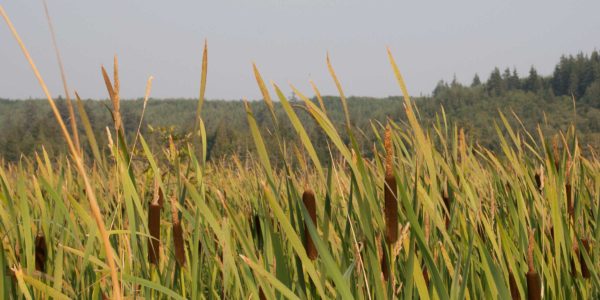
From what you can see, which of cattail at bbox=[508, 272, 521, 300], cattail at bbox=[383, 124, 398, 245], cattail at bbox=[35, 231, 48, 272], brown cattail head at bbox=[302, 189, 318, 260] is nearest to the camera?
cattail at bbox=[383, 124, 398, 245]

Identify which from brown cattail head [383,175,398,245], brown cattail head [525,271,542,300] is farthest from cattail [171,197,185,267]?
brown cattail head [525,271,542,300]

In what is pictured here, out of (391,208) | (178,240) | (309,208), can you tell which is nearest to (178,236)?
(178,240)

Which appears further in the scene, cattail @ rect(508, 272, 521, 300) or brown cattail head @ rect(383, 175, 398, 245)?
cattail @ rect(508, 272, 521, 300)

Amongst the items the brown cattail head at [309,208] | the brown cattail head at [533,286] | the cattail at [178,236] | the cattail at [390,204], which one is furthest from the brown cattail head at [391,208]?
the cattail at [178,236]

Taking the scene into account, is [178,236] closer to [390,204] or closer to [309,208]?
[309,208]

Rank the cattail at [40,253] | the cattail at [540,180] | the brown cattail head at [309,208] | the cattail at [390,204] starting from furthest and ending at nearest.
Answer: the cattail at [540,180]
the cattail at [40,253]
the brown cattail head at [309,208]
the cattail at [390,204]

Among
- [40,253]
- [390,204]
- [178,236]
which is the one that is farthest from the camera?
[40,253]

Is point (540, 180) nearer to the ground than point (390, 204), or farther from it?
nearer to the ground

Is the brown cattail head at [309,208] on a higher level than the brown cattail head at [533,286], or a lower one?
higher

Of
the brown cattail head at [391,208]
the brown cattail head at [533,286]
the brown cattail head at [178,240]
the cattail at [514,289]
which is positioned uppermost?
the brown cattail head at [391,208]

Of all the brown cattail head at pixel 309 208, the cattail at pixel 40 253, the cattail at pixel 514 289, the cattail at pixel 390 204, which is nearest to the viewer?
the cattail at pixel 390 204

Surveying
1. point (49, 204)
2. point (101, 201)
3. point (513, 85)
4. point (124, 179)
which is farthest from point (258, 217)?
point (513, 85)

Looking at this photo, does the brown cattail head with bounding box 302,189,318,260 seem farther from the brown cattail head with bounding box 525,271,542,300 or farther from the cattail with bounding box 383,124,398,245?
the brown cattail head with bounding box 525,271,542,300

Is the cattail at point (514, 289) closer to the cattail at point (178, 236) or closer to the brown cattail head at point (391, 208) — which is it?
the brown cattail head at point (391, 208)
